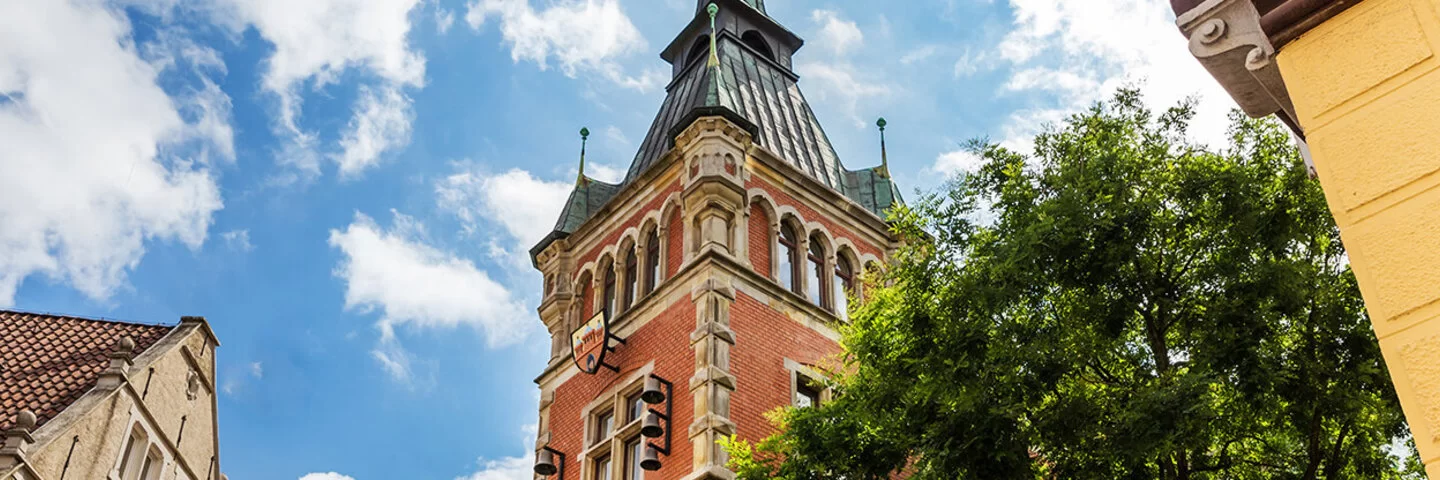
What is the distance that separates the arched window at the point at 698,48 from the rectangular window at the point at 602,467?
1491 centimetres

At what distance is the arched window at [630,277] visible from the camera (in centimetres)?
2733

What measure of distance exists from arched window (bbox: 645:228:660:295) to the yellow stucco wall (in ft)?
68.2

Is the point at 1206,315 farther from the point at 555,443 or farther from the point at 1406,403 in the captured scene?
the point at 555,443

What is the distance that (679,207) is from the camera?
88.9ft

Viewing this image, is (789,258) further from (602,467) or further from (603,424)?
(602,467)

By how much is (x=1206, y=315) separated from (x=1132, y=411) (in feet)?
5.43

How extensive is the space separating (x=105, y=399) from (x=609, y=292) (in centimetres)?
1116

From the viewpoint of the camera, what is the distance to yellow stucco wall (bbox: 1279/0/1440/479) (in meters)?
5.55

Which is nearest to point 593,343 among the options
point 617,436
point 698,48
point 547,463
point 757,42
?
point 617,436

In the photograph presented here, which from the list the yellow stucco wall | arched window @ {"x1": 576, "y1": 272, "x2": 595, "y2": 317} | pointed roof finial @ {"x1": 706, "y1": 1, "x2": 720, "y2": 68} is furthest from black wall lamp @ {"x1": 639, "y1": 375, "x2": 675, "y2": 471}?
the yellow stucco wall

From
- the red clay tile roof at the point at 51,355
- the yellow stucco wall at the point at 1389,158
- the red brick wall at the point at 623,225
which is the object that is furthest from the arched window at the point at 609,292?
the yellow stucco wall at the point at 1389,158

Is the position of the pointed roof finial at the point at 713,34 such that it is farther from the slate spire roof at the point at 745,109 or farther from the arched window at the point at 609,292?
the arched window at the point at 609,292

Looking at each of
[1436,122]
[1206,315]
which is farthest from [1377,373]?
[1436,122]

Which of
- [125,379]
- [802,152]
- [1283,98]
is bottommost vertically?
[1283,98]
